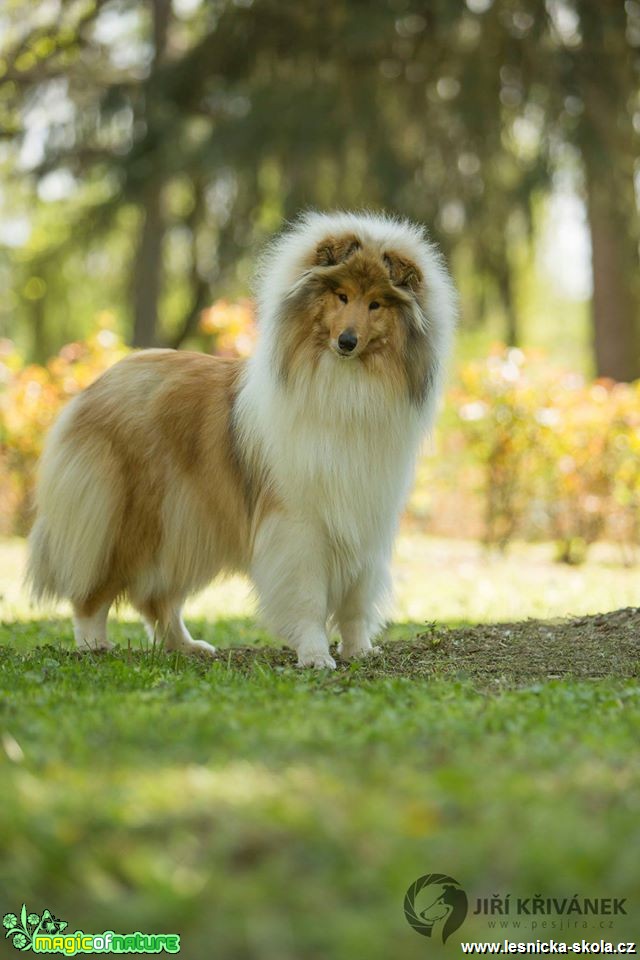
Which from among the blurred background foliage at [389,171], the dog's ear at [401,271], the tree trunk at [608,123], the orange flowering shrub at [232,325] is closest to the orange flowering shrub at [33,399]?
the blurred background foliage at [389,171]

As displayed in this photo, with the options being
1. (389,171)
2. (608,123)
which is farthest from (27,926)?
(608,123)

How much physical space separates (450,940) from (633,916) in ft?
1.22

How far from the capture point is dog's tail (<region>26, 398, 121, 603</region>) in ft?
17.7

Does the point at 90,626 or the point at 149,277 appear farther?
the point at 149,277

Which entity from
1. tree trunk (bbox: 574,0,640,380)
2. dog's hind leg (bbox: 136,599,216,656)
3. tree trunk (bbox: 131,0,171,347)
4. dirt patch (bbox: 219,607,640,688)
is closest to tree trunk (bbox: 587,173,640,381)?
tree trunk (bbox: 574,0,640,380)

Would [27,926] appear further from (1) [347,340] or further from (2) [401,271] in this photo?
(2) [401,271]

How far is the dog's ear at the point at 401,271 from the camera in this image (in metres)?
5.09

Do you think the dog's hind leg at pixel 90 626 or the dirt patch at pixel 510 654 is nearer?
the dirt patch at pixel 510 654

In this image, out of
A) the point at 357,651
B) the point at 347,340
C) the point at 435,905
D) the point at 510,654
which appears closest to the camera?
the point at 435,905

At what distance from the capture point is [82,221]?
1559 cm

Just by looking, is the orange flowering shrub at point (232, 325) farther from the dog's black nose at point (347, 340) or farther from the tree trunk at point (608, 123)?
the dog's black nose at point (347, 340)

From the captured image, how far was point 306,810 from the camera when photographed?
264cm

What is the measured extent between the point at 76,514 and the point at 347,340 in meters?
1.52

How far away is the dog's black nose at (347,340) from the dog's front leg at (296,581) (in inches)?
29.2
